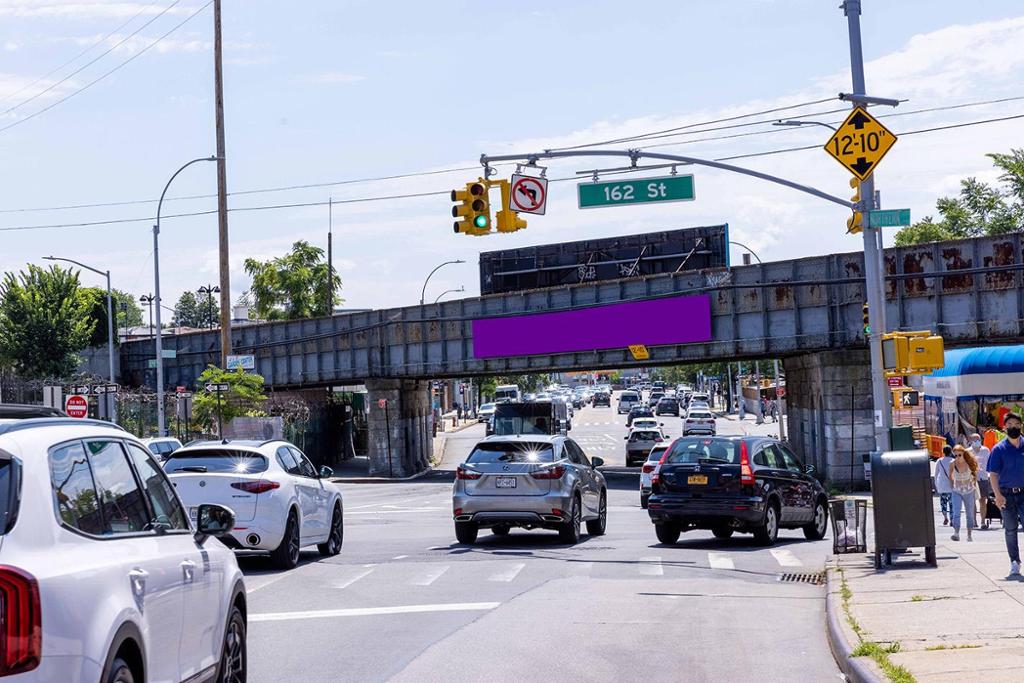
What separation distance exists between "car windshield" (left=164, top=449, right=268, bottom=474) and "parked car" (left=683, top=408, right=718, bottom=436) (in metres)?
43.8

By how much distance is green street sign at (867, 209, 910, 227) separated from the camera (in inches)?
790

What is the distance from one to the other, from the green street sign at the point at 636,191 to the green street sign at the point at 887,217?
5.42 m

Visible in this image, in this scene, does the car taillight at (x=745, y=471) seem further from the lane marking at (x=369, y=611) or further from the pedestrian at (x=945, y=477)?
the lane marking at (x=369, y=611)

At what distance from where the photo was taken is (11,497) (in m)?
5.17

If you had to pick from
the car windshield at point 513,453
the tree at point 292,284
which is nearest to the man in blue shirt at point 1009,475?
the car windshield at point 513,453

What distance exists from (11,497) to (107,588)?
0.58 metres

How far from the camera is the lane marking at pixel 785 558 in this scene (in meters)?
18.0

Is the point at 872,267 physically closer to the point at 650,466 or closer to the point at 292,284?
the point at 650,466

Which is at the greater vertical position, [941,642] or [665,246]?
[665,246]

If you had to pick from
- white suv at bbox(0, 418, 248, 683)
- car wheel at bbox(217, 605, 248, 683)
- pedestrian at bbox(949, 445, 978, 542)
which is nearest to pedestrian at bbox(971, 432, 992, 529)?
pedestrian at bbox(949, 445, 978, 542)

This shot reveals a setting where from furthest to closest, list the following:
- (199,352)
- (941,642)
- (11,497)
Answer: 1. (199,352)
2. (941,642)
3. (11,497)

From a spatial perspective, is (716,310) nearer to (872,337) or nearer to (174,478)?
(872,337)

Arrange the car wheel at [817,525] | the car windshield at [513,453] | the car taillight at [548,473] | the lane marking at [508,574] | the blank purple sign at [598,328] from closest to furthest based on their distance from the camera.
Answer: the lane marking at [508,574]
the car taillight at [548,473]
the car windshield at [513,453]
the car wheel at [817,525]
the blank purple sign at [598,328]

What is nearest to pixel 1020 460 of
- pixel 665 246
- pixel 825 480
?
pixel 825 480
